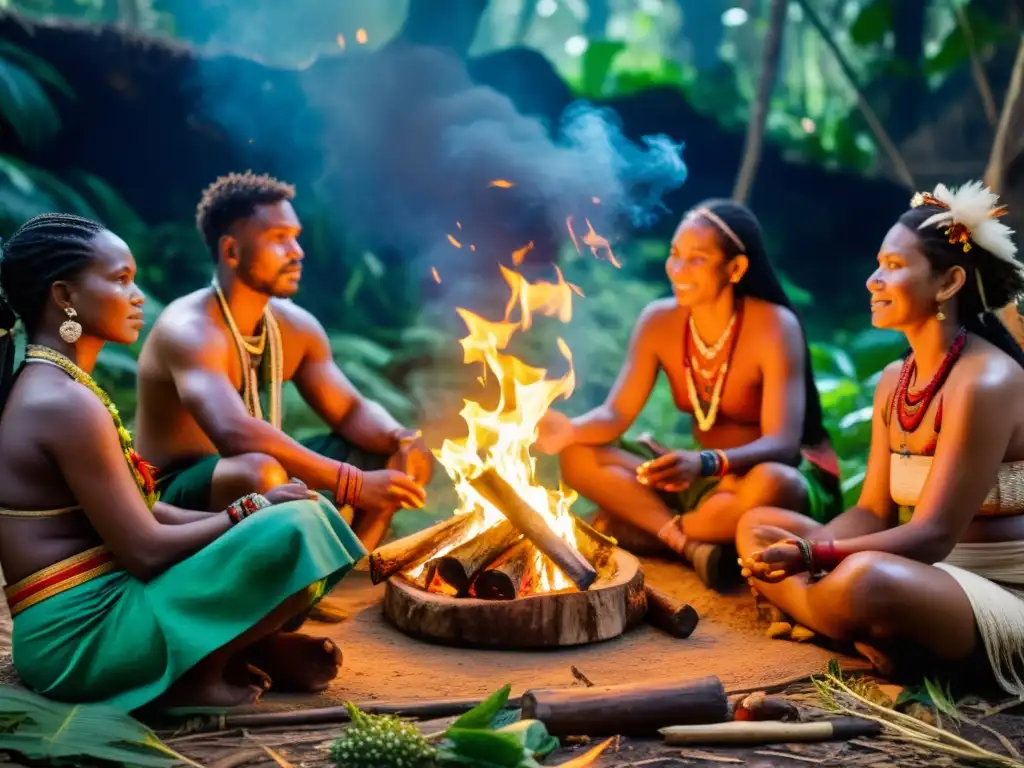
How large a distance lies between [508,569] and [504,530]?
0.81 ft

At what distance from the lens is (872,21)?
12.0 meters

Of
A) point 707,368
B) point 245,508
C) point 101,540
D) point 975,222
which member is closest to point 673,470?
point 707,368

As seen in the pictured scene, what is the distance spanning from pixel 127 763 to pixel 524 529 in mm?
1921

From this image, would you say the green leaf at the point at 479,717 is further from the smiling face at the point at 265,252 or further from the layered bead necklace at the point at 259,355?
the smiling face at the point at 265,252

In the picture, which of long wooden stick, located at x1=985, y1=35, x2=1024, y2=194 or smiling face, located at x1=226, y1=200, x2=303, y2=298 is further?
long wooden stick, located at x1=985, y1=35, x2=1024, y2=194

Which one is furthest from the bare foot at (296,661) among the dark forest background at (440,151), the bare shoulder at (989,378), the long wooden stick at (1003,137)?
the long wooden stick at (1003,137)

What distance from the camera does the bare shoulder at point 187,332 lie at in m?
4.57

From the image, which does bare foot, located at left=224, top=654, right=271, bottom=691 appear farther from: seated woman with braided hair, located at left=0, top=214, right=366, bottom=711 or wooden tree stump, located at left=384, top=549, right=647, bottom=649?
wooden tree stump, located at left=384, top=549, right=647, bottom=649

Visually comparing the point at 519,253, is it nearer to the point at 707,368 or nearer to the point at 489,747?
the point at 707,368

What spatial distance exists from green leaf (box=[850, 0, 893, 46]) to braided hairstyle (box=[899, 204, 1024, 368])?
29.4 feet

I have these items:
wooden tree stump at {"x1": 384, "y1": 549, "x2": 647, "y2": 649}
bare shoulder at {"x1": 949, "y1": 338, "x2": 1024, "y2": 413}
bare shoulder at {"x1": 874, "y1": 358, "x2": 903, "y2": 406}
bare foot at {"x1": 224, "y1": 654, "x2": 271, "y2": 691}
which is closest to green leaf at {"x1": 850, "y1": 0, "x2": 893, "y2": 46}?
bare shoulder at {"x1": 874, "y1": 358, "x2": 903, "y2": 406}

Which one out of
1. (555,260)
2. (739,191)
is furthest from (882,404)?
(555,260)

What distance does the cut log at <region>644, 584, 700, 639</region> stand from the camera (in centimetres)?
441

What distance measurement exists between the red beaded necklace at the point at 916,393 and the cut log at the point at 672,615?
1.16 m
